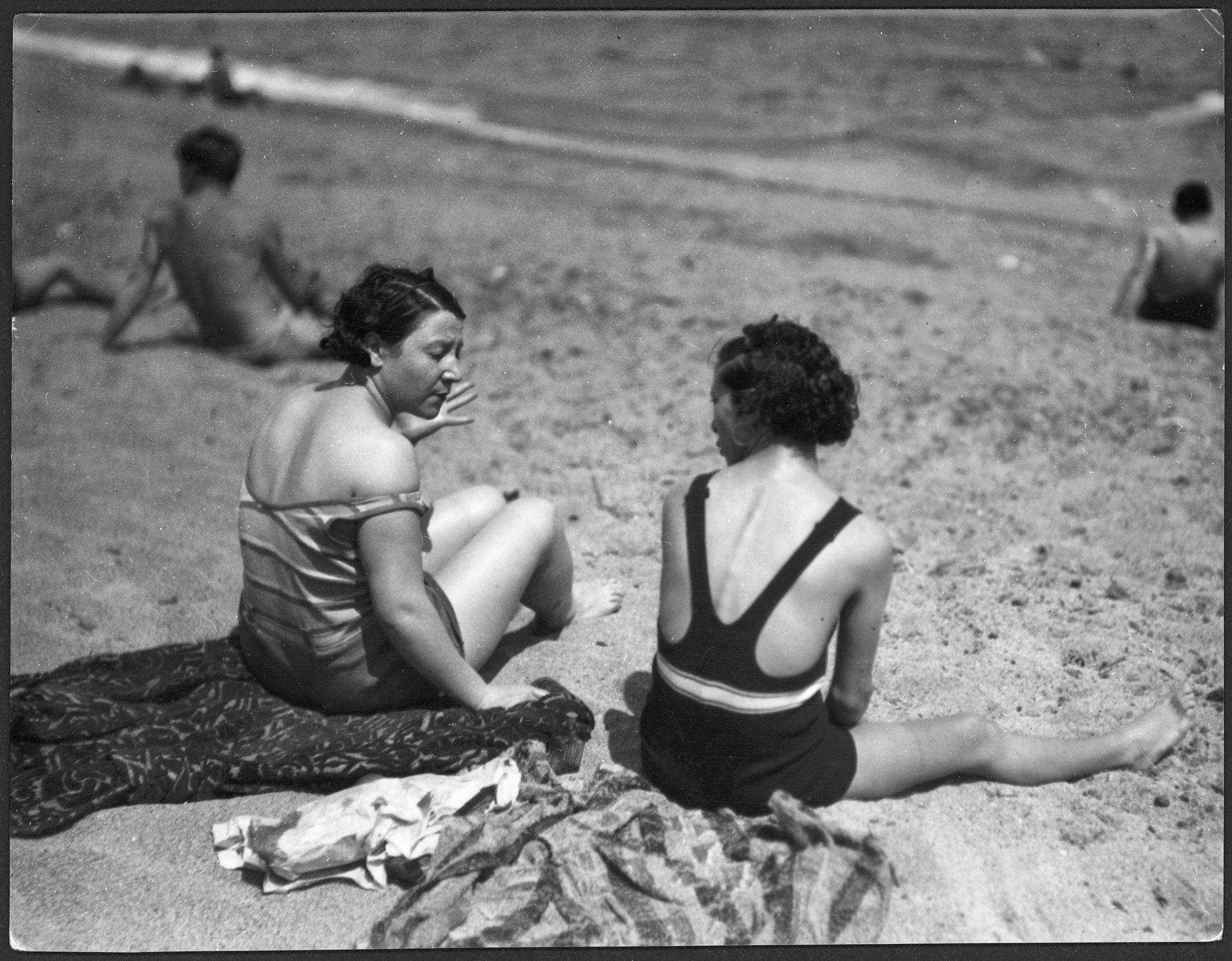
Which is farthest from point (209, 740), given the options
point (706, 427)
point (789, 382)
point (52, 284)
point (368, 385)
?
point (52, 284)

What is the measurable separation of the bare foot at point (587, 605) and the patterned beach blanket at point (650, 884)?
40.6 inches

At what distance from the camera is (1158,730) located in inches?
135

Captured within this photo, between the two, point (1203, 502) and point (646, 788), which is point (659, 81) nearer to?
point (1203, 502)

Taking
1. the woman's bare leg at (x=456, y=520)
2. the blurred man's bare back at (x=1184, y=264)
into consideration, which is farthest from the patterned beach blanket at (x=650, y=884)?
the blurred man's bare back at (x=1184, y=264)

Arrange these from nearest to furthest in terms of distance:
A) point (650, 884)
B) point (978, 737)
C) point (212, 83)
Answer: point (650, 884), point (978, 737), point (212, 83)

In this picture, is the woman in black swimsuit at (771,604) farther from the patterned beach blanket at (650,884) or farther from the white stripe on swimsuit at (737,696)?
the patterned beach blanket at (650,884)

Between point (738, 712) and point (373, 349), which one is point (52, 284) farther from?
point (738, 712)

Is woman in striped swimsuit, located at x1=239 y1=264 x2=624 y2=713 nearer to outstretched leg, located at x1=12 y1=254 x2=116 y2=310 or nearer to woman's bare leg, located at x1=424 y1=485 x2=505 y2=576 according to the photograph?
woman's bare leg, located at x1=424 y1=485 x2=505 y2=576

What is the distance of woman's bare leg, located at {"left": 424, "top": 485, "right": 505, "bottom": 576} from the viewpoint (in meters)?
3.75

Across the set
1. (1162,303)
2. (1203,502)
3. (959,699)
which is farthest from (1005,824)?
(1162,303)

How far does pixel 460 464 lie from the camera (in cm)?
523

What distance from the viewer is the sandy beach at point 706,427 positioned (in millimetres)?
3000

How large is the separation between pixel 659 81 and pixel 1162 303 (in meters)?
7.65

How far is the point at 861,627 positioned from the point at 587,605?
1.38 meters
